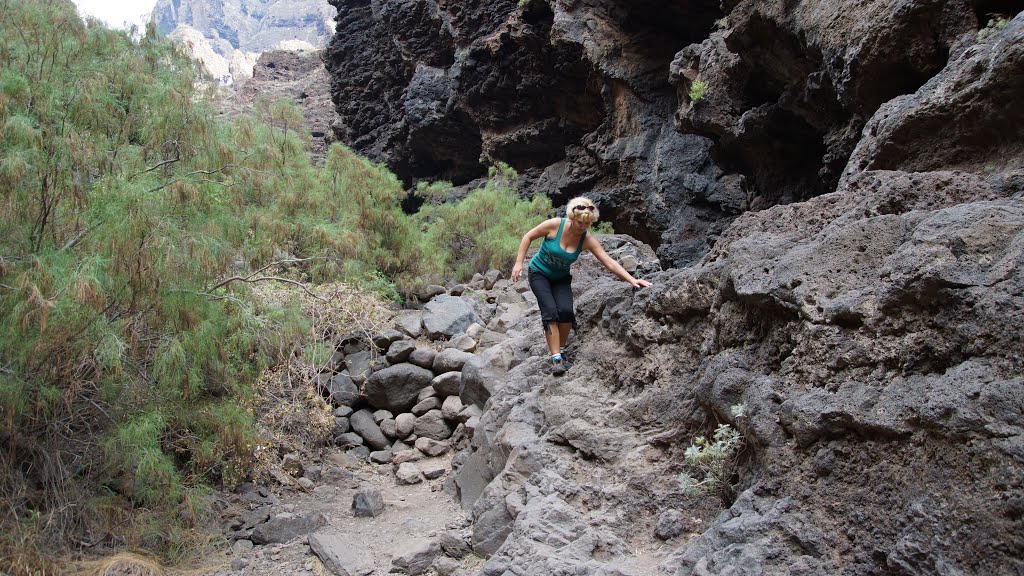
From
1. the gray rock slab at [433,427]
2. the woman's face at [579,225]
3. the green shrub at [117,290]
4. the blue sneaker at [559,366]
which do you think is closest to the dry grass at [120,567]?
the green shrub at [117,290]

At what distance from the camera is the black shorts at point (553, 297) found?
4883 millimetres

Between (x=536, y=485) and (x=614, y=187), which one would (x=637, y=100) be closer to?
(x=614, y=187)

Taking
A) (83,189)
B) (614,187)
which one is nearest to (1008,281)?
(83,189)

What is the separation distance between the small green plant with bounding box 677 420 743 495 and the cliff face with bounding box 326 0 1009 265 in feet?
12.6

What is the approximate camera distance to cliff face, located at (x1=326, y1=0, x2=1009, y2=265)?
693cm

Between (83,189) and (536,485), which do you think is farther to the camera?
(83,189)

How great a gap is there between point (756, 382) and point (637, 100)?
15.2m

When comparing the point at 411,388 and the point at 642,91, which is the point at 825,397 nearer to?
the point at 411,388

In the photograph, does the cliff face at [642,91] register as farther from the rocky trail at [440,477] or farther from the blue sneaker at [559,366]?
the blue sneaker at [559,366]

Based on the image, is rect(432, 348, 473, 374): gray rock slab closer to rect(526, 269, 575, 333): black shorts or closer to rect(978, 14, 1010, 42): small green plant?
rect(526, 269, 575, 333): black shorts

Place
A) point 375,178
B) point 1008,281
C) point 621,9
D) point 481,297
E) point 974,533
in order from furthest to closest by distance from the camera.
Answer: point 621,9, point 375,178, point 481,297, point 1008,281, point 974,533

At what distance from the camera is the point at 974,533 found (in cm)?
206

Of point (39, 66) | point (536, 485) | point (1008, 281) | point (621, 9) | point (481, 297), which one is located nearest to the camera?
point (1008, 281)

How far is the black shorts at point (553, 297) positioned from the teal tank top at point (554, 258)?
43 millimetres
